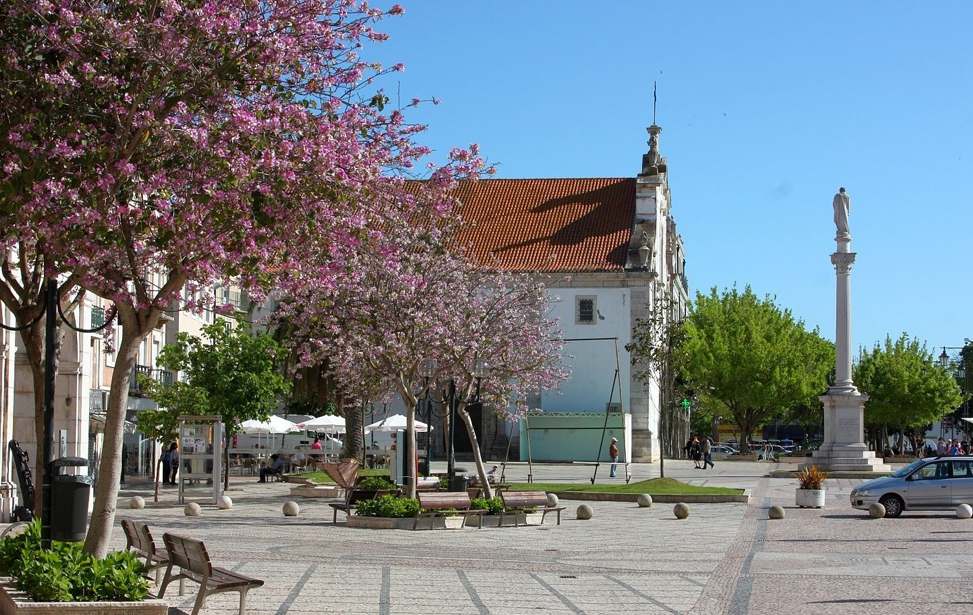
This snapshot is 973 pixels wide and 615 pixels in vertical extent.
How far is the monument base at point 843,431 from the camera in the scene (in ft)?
149

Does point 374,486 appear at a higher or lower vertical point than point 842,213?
lower

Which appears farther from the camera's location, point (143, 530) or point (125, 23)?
point (143, 530)

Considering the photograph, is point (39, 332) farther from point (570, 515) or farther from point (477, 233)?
point (477, 233)

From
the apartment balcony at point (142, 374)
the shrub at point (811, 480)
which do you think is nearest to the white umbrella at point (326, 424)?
the apartment balcony at point (142, 374)

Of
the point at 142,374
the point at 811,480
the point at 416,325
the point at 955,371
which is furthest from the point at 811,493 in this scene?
the point at 955,371

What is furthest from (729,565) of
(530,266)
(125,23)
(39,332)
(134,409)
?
(530,266)

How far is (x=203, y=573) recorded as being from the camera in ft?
36.0

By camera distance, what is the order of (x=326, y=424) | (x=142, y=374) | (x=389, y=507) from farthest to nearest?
1. (x=326, y=424)
2. (x=142, y=374)
3. (x=389, y=507)

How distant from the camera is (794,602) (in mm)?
13586

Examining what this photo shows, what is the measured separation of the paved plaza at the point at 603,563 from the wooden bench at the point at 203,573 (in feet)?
2.62

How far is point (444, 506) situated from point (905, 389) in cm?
6154

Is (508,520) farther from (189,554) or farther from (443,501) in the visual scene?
(189,554)

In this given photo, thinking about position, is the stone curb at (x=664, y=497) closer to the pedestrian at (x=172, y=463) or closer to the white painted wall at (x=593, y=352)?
the pedestrian at (x=172, y=463)

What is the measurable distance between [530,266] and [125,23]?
167ft
